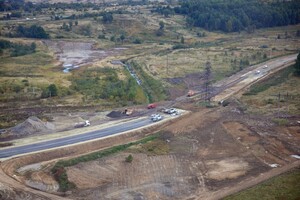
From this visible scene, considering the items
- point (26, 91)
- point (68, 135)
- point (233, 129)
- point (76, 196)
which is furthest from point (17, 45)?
point (76, 196)

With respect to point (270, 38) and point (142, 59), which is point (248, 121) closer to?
point (142, 59)

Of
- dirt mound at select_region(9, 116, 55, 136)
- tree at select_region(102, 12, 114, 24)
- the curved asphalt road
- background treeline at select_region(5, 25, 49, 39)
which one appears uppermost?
tree at select_region(102, 12, 114, 24)

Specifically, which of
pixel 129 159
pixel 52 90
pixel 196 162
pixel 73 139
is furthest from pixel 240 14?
pixel 129 159

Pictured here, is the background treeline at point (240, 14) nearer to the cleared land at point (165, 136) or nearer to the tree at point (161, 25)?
the tree at point (161, 25)

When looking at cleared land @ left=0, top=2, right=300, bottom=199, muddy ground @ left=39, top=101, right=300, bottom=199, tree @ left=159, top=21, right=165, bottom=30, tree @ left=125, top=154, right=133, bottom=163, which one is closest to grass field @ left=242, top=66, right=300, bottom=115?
cleared land @ left=0, top=2, right=300, bottom=199

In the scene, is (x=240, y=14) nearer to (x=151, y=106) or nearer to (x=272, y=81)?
(x=272, y=81)

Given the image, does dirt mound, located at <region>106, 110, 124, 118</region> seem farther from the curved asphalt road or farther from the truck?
the truck
